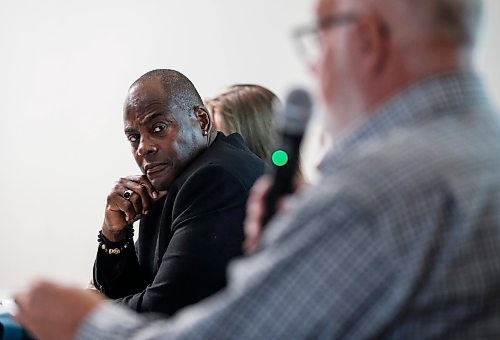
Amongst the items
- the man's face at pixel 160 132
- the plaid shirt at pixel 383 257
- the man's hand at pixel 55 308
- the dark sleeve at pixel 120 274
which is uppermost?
the plaid shirt at pixel 383 257

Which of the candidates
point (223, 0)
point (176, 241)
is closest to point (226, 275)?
point (176, 241)

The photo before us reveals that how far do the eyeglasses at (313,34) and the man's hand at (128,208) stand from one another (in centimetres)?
107

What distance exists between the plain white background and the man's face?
4.80 feet

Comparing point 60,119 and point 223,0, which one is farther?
point 60,119

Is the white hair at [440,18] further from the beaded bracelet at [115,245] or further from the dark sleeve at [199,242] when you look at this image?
the beaded bracelet at [115,245]

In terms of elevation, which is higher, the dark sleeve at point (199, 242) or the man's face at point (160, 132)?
the man's face at point (160, 132)

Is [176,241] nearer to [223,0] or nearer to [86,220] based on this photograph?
[223,0]

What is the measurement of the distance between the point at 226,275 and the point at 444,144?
941mm

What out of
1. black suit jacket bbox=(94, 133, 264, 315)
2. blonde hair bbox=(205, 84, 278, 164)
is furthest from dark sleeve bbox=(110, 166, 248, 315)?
blonde hair bbox=(205, 84, 278, 164)

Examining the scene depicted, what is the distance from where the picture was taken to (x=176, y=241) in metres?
1.78

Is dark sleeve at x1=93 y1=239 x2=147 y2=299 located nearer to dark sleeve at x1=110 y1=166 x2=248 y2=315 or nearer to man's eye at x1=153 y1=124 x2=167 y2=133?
dark sleeve at x1=110 y1=166 x2=248 y2=315

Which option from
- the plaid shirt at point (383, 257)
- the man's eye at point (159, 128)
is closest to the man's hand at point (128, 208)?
the man's eye at point (159, 128)

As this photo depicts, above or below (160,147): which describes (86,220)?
below

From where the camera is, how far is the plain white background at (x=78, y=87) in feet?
11.8
